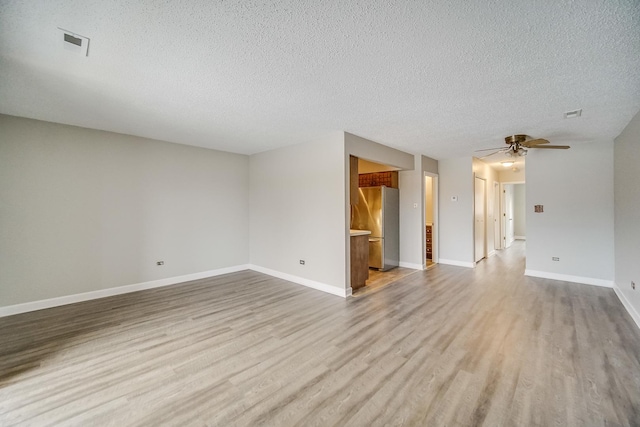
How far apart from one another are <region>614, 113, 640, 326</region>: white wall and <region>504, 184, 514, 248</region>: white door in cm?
502

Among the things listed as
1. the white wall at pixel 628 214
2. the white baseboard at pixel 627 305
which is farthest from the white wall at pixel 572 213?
the white baseboard at pixel 627 305

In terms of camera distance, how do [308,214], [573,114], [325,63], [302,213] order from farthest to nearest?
[302,213] < [308,214] < [573,114] < [325,63]

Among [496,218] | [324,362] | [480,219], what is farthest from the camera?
[496,218]

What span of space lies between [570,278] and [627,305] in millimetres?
1473

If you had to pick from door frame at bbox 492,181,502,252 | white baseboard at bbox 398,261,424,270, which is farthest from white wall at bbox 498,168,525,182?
white baseboard at bbox 398,261,424,270

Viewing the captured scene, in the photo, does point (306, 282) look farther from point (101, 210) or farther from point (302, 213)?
point (101, 210)

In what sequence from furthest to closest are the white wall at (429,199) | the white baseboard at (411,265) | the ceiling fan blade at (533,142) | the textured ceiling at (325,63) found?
1. the white wall at (429,199)
2. the white baseboard at (411,265)
3. the ceiling fan blade at (533,142)
4. the textured ceiling at (325,63)

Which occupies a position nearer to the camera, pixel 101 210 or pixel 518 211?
pixel 101 210

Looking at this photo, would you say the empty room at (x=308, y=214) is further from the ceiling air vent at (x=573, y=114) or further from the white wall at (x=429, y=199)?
the white wall at (x=429, y=199)

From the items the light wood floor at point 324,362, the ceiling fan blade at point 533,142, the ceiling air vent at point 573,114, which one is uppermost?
the ceiling air vent at point 573,114

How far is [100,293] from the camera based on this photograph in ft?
13.1

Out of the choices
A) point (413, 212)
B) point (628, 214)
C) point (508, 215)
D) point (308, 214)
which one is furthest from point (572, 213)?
point (508, 215)

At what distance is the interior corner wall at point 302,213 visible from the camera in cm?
409

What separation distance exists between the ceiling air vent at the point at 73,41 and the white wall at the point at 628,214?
5.56 metres
